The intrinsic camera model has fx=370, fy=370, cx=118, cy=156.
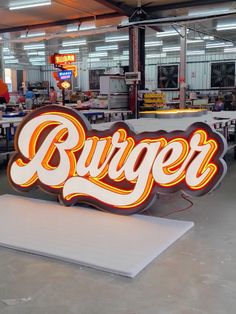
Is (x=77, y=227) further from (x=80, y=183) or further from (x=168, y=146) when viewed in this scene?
(x=168, y=146)

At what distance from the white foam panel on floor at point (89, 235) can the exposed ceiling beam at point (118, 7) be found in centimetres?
722

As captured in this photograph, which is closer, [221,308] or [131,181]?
[221,308]

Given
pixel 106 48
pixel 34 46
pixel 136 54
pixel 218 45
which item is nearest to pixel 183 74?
pixel 136 54

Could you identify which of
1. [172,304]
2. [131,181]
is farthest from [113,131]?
[172,304]

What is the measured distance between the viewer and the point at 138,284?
248cm

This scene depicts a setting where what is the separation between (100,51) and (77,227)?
1858 centimetres

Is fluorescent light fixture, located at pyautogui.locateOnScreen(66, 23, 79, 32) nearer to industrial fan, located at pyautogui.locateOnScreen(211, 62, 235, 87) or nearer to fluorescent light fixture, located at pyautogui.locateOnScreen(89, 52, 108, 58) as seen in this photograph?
fluorescent light fixture, located at pyautogui.locateOnScreen(89, 52, 108, 58)

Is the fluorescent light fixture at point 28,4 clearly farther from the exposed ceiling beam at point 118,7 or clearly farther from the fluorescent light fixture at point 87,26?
the fluorescent light fixture at point 87,26

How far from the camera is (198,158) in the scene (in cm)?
352

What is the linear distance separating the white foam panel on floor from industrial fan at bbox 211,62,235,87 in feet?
62.8

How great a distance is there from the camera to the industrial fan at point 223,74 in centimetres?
2138

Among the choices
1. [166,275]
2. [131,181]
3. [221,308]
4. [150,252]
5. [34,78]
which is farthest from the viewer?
[34,78]

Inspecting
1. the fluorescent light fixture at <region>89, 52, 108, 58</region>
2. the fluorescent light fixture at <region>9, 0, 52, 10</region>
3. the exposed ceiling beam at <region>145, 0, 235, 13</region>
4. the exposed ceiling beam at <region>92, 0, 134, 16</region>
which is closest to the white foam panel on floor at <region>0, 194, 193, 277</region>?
the fluorescent light fixture at <region>9, 0, 52, 10</region>

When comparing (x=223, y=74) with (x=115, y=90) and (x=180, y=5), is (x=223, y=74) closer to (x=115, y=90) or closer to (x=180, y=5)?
(x=180, y=5)
